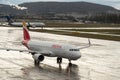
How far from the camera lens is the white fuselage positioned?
44281 millimetres

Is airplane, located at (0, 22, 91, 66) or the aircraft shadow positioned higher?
airplane, located at (0, 22, 91, 66)

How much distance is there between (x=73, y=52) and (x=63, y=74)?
5288 millimetres

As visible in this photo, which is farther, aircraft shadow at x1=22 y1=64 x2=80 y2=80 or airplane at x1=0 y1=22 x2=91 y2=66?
airplane at x1=0 y1=22 x2=91 y2=66

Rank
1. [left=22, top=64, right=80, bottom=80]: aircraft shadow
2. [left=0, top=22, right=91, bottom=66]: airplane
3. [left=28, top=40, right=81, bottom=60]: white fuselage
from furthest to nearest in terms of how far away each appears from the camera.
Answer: [left=0, top=22, right=91, bottom=66]: airplane
[left=28, top=40, right=81, bottom=60]: white fuselage
[left=22, top=64, right=80, bottom=80]: aircraft shadow

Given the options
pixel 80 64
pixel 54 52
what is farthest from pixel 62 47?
pixel 80 64

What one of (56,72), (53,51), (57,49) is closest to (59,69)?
(56,72)

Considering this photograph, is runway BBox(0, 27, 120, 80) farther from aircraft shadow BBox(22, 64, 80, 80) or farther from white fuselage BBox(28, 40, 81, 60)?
white fuselage BBox(28, 40, 81, 60)

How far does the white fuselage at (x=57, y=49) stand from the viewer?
44.3 m

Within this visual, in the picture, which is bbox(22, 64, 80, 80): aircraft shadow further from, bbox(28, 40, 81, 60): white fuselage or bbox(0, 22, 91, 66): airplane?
bbox(28, 40, 81, 60): white fuselage

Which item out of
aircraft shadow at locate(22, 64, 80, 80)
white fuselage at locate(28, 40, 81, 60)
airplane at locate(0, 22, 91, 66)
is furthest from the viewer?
airplane at locate(0, 22, 91, 66)

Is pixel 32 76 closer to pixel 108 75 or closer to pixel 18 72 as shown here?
pixel 18 72

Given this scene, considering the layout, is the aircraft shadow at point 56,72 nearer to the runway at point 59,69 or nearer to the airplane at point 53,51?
the runway at point 59,69

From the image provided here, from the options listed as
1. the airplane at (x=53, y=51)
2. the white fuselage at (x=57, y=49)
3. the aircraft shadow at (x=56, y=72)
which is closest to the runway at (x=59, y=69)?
the aircraft shadow at (x=56, y=72)

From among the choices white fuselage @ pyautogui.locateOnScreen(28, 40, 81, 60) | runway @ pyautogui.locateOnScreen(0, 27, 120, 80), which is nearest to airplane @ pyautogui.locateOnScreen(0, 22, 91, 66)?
white fuselage @ pyautogui.locateOnScreen(28, 40, 81, 60)
